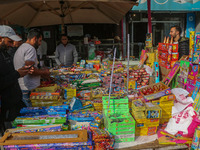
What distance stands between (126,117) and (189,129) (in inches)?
35.2

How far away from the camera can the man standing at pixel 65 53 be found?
18.2 ft

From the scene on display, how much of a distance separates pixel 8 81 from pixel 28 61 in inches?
20.6

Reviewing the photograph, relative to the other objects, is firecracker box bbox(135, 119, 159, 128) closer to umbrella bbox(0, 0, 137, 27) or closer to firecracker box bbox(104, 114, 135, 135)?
firecracker box bbox(104, 114, 135, 135)

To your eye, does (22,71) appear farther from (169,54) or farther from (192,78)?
(169,54)

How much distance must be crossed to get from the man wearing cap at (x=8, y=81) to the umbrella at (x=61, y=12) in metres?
2.92

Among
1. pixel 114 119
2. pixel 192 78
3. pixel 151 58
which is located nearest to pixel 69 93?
pixel 114 119

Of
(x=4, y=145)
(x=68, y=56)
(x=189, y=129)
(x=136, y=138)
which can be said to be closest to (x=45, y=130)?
(x=4, y=145)

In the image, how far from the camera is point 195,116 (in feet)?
8.00

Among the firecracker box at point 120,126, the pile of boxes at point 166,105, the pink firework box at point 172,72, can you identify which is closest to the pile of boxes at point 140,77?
the pink firework box at point 172,72

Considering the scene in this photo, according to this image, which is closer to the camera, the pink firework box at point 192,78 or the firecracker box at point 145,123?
the firecracker box at point 145,123

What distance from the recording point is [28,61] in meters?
2.71

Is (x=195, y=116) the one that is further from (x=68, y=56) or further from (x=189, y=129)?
(x=68, y=56)

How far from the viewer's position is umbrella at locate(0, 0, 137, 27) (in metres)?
5.00

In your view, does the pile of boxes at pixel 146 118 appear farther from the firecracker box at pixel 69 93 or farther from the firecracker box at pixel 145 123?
the firecracker box at pixel 69 93
